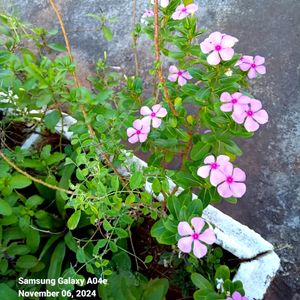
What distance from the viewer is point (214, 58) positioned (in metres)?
1.04

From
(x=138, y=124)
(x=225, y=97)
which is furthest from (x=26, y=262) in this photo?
(x=225, y=97)

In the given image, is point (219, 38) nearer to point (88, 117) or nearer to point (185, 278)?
point (88, 117)

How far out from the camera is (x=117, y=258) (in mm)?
1473

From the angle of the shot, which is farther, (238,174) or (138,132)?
(138,132)

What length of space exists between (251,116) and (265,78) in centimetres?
138

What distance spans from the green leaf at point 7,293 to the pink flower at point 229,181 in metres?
0.71

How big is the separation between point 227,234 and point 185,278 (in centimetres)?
22

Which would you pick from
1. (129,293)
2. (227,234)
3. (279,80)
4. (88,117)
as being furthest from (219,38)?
(279,80)

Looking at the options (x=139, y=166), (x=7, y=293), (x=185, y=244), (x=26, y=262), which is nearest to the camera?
(x=185, y=244)

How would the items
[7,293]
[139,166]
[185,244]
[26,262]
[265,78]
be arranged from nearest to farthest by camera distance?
[185,244]
[7,293]
[26,262]
[139,166]
[265,78]

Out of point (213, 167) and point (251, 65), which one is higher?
point (251, 65)

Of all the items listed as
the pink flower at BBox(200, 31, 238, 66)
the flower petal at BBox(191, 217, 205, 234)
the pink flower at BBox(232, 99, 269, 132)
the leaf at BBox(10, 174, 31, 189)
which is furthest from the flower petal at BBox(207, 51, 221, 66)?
the leaf at BBox(10, 174, 31, 189)

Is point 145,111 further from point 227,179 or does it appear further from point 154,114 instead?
point 227,179

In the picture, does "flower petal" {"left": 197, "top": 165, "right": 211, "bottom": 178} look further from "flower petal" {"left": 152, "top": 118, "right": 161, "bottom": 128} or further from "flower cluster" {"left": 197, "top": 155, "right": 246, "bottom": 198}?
"flower petal" {"left": 152, "top": 118, "right": 161, "bottom": 128}
